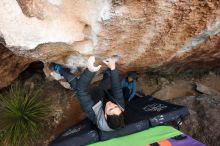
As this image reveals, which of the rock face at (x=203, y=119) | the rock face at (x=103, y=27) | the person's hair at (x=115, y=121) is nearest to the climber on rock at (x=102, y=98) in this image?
the person's hair at (x=115, y=121)

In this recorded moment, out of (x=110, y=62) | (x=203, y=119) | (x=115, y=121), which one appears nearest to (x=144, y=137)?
(x=115, y=121)

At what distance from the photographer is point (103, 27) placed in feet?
12.8

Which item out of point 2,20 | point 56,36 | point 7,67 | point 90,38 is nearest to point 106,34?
point 90,38

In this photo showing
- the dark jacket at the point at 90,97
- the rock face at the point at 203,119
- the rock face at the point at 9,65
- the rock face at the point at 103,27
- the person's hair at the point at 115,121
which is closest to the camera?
the rock face at the point at 103,27

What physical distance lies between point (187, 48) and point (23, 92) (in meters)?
2.57

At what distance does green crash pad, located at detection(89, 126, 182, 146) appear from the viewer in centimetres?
403

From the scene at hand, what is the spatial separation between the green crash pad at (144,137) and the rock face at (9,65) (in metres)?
2.09

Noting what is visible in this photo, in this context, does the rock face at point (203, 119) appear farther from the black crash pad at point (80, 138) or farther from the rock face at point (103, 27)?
the black crash pad at point (80, 138)

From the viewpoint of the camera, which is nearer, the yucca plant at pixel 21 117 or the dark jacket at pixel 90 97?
the dark jacket at pixel 90 97

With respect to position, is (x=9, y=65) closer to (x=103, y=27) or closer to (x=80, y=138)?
(x=80, y=138)

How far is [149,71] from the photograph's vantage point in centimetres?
614

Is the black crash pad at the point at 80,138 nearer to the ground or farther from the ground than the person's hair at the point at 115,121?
nearer to the ground

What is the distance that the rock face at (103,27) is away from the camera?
372cm

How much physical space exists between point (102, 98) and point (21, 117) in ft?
5.38
